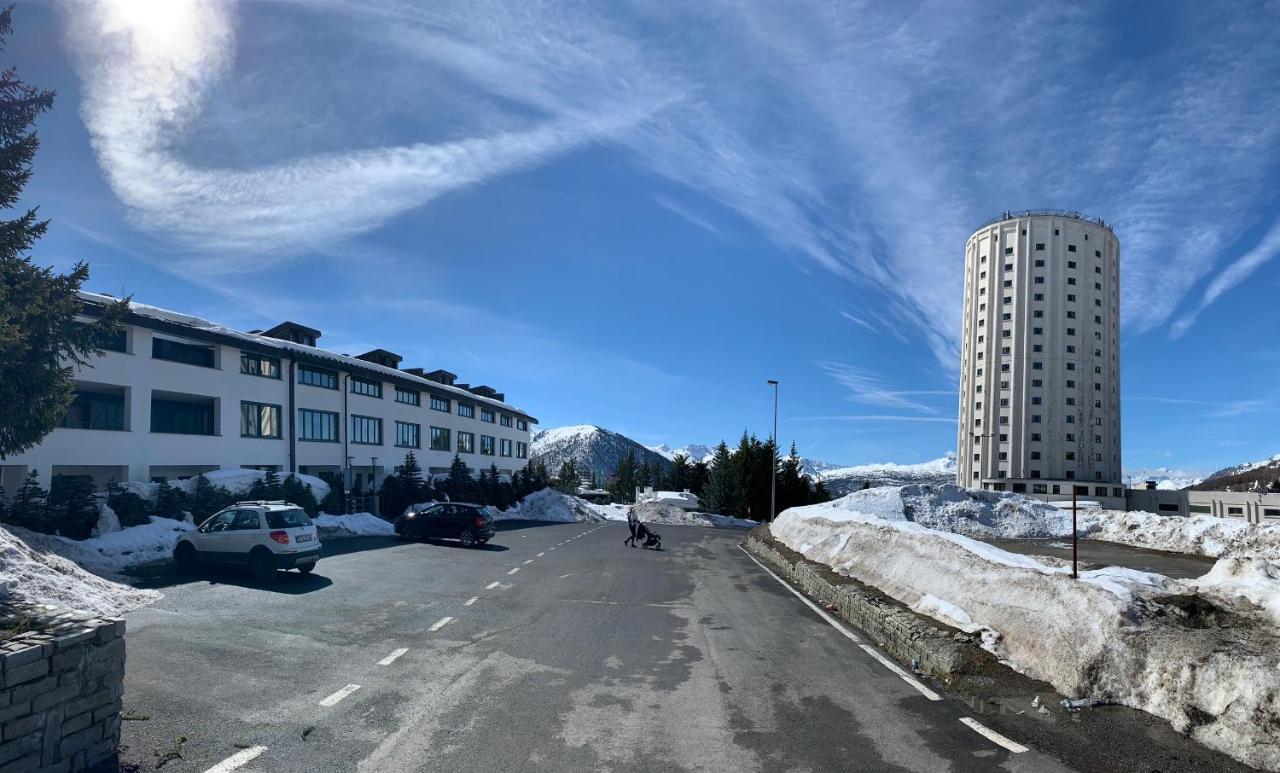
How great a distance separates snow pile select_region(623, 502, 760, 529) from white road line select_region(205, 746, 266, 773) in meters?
50.3

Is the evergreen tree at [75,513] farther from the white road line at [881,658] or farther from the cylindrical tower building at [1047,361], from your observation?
the cylindrical tower building at [1047,361]

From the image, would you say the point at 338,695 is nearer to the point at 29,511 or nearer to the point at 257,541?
the point at 257,541

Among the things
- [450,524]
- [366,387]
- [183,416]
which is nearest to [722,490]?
[366,387]

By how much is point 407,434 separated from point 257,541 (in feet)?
107

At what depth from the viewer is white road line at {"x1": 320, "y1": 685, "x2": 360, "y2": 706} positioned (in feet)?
24.9

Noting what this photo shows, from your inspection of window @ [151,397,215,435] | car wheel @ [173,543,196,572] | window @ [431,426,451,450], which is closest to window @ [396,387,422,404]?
window @ [431,426,451,450]

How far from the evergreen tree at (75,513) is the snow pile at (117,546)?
556mm

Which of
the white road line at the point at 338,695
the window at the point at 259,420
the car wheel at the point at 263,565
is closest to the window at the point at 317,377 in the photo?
the window at the point at 259,420

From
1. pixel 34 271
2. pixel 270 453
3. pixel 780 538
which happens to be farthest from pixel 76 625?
pixel 270 453

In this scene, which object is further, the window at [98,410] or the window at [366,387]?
the window at [366,387]

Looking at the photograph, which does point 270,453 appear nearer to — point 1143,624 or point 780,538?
point 780,538

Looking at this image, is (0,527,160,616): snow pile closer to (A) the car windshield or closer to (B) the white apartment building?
(A) the car windshield

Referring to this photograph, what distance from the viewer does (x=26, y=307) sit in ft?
55.9

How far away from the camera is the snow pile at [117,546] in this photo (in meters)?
15.8
